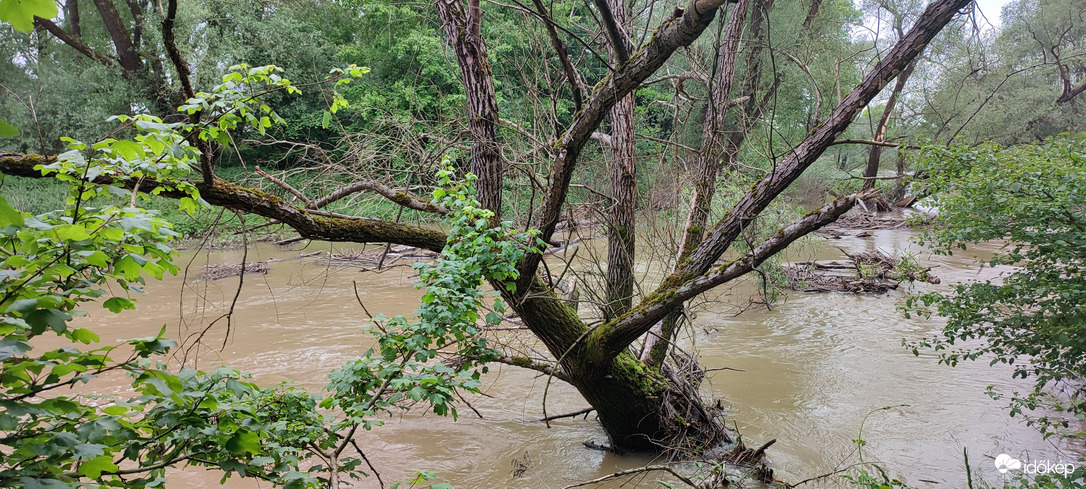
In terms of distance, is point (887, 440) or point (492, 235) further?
point (887, 440)

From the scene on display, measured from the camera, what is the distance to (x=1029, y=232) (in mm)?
3881

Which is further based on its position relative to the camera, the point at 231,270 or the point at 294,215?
the point at 231,270

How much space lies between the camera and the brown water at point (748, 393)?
4.73m

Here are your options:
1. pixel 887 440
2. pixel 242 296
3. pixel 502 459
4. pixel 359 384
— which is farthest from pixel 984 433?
pixel 242 296

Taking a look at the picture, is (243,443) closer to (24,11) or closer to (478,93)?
(24,11)

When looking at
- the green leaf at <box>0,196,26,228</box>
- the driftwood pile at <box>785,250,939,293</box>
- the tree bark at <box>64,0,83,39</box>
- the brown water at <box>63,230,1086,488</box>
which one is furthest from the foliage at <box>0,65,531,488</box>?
the tree bark at <box>64,0,83,39</box>

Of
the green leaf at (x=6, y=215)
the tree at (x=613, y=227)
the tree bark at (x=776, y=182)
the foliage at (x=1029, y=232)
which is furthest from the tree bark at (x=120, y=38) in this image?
the foliage at (x=1029, y=232)

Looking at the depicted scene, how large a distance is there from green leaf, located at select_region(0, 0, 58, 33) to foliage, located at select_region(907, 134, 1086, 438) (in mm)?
4837

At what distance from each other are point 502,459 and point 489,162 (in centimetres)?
273

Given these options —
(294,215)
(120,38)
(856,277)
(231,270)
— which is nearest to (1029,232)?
(294,215)

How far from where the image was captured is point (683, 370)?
4.69m

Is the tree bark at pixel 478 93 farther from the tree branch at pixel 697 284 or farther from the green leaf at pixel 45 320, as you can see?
the green leaf at pixel 45 320

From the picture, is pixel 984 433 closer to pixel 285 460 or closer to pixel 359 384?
pixel 359 384

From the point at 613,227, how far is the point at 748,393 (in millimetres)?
3063
